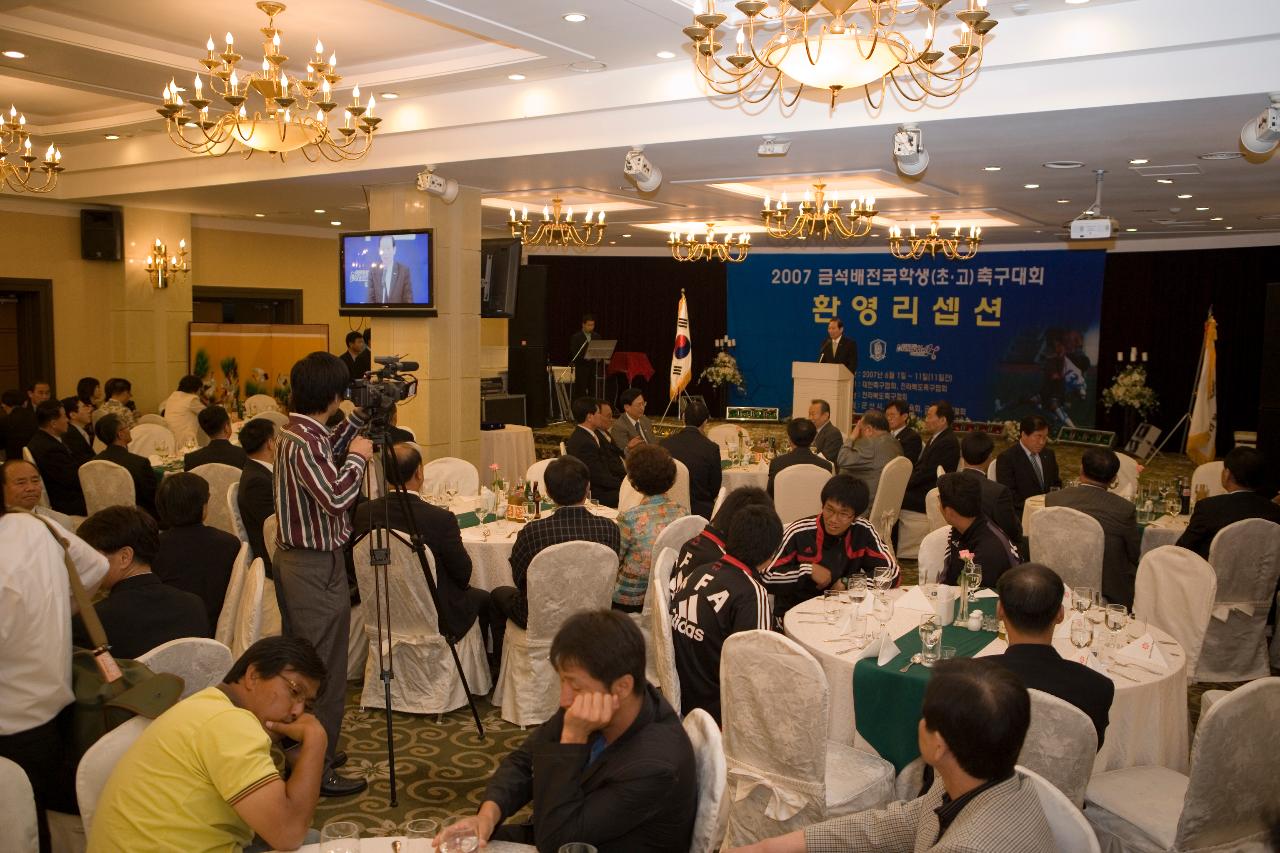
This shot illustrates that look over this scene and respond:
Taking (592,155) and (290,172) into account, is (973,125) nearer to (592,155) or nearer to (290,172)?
(592,155)

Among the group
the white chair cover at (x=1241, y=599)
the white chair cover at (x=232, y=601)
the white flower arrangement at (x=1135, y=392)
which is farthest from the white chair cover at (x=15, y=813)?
the white flower arrangement at (x=1135, y=392)

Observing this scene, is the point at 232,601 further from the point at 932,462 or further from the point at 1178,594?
the point at 932,462

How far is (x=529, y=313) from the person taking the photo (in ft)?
48.9

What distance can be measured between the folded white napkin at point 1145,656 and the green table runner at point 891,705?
56cm

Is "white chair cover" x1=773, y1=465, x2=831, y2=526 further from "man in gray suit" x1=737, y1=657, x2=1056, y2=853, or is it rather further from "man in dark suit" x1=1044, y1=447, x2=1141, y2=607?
"man in gray suit" x1=737, y1=657, x2=1056, y2=853

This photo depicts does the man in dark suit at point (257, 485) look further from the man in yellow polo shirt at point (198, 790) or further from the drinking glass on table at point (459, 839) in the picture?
the drinking glass on table at point (459, 839)

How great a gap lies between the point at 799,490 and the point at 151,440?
571 cm

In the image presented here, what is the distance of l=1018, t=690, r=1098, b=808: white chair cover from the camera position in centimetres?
283

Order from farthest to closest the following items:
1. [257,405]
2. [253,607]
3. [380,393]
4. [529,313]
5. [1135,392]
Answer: [529,313] → [1135,392] → [257,405] → [253,607] → [380,393]

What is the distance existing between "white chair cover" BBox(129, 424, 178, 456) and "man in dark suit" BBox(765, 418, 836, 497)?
17.0 ft

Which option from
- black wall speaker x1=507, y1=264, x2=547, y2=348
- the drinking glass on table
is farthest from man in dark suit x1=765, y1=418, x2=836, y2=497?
black wall speaker x1=507, y1=264, x2=547, y2=348

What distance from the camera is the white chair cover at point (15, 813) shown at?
7.50 ft

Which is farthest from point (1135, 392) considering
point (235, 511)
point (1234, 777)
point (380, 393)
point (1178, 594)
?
point (380, 393)

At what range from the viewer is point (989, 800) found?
2123 millimetres
